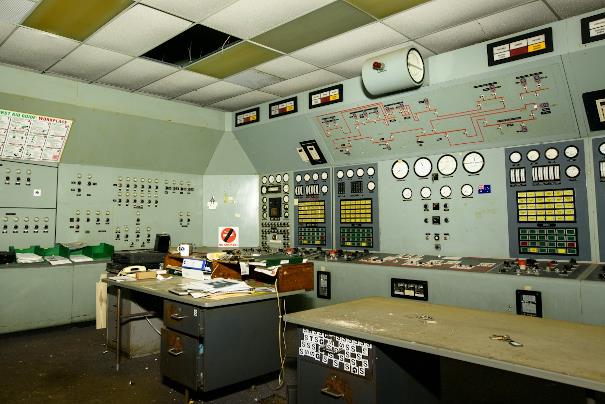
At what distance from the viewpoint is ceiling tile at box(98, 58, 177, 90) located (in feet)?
11.8

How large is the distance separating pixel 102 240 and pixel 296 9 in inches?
124

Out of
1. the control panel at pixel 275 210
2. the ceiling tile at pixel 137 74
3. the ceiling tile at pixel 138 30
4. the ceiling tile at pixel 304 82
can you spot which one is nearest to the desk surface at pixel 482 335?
the ceiling tile at pixel 138 30

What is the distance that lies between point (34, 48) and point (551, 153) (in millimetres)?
3995

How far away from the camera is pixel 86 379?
2.79 m

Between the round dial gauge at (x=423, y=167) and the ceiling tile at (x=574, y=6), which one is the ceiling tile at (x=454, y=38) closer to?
the ceiling tile at (x=574, y=6)

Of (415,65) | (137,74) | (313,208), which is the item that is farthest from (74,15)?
(313,208)

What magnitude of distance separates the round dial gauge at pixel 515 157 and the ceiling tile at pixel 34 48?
3427 mm

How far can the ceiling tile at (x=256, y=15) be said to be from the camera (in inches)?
103

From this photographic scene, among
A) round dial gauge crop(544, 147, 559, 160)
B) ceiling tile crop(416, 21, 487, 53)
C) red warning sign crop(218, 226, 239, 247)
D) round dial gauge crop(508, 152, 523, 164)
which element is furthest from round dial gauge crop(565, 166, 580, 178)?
red warning sign crop(218, 226, 239, 247)

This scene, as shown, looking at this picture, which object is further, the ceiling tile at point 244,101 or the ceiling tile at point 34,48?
the ceiling tile at point 244,101

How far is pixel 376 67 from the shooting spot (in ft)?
10.3

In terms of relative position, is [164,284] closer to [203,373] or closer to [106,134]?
[203,373]

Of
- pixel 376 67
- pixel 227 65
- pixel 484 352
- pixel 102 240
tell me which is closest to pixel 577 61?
pixel 376 67

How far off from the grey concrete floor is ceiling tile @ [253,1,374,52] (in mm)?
2386
